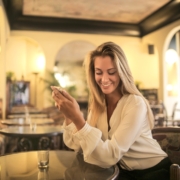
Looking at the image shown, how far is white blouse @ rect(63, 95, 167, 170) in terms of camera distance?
120 centimetres

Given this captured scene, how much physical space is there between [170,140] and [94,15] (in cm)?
611

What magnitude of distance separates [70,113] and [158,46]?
710 centimetres

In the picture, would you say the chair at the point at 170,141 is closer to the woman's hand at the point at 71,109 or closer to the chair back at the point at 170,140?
the chair back at the point at 170,140

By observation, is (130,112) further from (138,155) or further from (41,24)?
(41,24)

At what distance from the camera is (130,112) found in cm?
135

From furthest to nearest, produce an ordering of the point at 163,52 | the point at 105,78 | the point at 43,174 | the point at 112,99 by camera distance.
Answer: the point at 163,52 < the point at 112,99 < the point at 105,78 < the point at 43,174

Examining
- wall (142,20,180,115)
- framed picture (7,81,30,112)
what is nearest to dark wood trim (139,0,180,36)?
wall (142,20,180,115)

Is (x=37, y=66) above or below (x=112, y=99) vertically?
above

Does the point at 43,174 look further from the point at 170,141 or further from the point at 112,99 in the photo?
the point at 170,141

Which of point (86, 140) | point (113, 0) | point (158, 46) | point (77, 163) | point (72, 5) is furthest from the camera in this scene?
point (158, 46)

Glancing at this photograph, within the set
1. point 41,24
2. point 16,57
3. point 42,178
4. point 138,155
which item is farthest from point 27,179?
point 16,57

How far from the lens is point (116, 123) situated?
143 centimetres

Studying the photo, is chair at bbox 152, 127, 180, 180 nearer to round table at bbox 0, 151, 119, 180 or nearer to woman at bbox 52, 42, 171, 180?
woman at bbox 52, 42, 171, 180

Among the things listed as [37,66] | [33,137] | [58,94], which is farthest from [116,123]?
[37,66]
